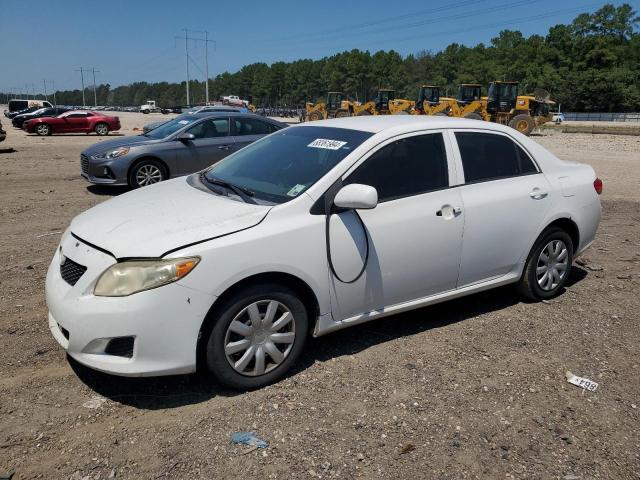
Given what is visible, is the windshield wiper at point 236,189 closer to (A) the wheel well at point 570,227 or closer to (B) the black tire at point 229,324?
(B) the black tire at point 229,324

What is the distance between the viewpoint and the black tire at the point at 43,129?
26.7 metres

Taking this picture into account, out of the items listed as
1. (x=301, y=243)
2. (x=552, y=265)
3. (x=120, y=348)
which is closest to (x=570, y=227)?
(x=552, y=265)

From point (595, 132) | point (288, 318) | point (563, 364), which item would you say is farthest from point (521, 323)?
point (595, 132)

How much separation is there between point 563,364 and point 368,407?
1619 millimetres

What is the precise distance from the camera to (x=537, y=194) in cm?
473

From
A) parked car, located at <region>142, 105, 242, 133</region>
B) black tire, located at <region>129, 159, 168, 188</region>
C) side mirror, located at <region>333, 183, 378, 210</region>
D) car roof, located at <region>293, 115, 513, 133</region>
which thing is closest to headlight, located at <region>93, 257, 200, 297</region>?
side mirror, located at <region>333, 183, 378, 210</region>

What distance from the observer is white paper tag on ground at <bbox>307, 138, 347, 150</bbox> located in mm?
4008

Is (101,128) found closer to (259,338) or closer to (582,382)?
(259,338)

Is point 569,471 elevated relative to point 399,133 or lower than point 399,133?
lower

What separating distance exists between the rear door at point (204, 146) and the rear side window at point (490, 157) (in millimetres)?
6619

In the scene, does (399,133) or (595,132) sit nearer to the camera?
(399,133)

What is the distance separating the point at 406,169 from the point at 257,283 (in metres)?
1.49

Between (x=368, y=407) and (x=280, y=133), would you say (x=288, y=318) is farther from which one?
(x=280, y=133)

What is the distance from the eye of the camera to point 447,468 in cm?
288
